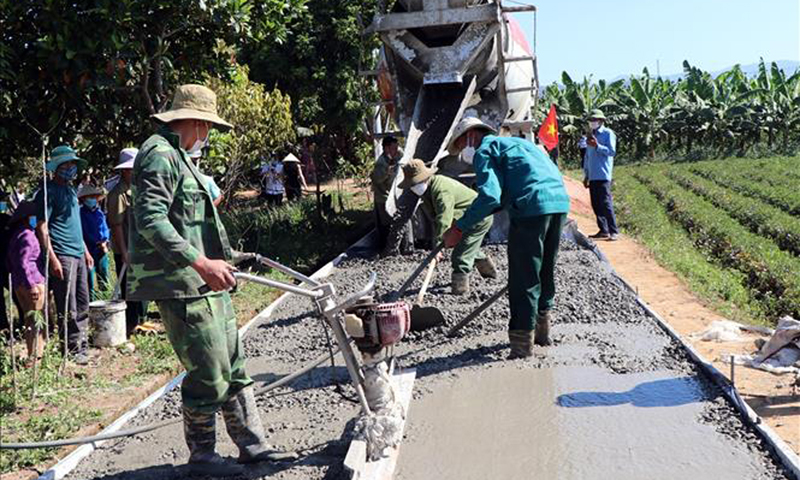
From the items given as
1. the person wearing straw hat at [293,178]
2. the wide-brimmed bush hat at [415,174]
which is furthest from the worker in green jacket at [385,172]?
the person wearing straw hat at [293,178]

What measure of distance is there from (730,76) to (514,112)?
2906 centimetres

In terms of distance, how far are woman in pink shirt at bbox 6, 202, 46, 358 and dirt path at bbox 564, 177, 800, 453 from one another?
503 centimetres

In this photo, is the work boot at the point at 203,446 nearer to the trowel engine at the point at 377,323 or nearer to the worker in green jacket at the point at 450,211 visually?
the trowel engine at the point at 377,323

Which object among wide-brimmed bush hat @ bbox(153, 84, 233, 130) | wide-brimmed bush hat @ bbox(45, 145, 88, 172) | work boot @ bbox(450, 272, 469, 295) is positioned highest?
wide-brimmed bush hat @ bbox(153, 84, 233, 130)

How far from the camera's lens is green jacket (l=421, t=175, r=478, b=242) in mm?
7363

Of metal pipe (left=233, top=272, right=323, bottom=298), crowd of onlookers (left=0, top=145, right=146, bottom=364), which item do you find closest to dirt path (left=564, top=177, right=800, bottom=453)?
metal pipe (left=233, top=272, right=323, bottom=298)

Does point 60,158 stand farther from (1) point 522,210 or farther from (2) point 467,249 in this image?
(1) point 522,210

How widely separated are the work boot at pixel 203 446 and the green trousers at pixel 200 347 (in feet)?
0.27

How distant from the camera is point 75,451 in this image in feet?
15.1

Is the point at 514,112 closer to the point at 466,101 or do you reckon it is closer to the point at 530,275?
the point at 466,101

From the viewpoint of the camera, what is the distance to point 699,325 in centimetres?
737

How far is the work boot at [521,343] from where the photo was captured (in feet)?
19.0

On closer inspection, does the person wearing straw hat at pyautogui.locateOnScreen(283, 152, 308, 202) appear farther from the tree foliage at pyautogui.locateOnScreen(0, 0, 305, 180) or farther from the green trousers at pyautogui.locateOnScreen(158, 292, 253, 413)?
the green trousers at pyautogui.locateOnScreen(158, 292, 253, 413)

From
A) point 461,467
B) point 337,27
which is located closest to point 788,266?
point 461,467
